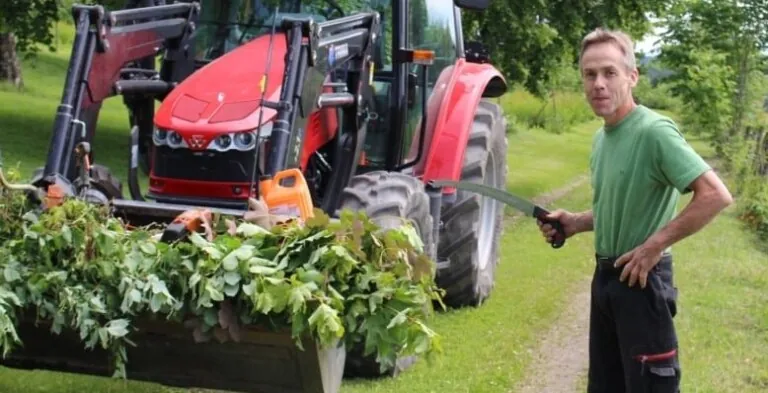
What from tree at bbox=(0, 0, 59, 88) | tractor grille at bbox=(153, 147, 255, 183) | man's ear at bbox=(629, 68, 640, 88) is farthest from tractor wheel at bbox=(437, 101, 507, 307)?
tree at bbox=(0, 0, 59, 88)

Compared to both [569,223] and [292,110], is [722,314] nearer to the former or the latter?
[292,110]

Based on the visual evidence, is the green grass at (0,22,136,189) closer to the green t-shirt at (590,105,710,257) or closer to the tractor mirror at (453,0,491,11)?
the tractor mirror at (453,0,491,11)

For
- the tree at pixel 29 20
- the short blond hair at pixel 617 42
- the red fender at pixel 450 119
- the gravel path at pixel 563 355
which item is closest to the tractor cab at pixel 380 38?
the red fender at pixel 450 119

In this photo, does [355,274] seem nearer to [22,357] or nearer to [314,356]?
[314,356]

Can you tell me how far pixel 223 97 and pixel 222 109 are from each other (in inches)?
5.2

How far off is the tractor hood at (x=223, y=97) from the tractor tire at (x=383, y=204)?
72 cm

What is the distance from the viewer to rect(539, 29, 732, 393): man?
14.5 feet

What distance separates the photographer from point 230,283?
489 cm

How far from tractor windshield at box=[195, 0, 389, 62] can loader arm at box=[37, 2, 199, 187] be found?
31 cm

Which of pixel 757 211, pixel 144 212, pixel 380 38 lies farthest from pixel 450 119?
pixel 757 211

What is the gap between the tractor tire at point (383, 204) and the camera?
680cm

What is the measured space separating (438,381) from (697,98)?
26628 millimetres

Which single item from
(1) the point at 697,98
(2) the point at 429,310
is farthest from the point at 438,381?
(1) the point at 697,98

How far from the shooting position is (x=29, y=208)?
5.54 meters
